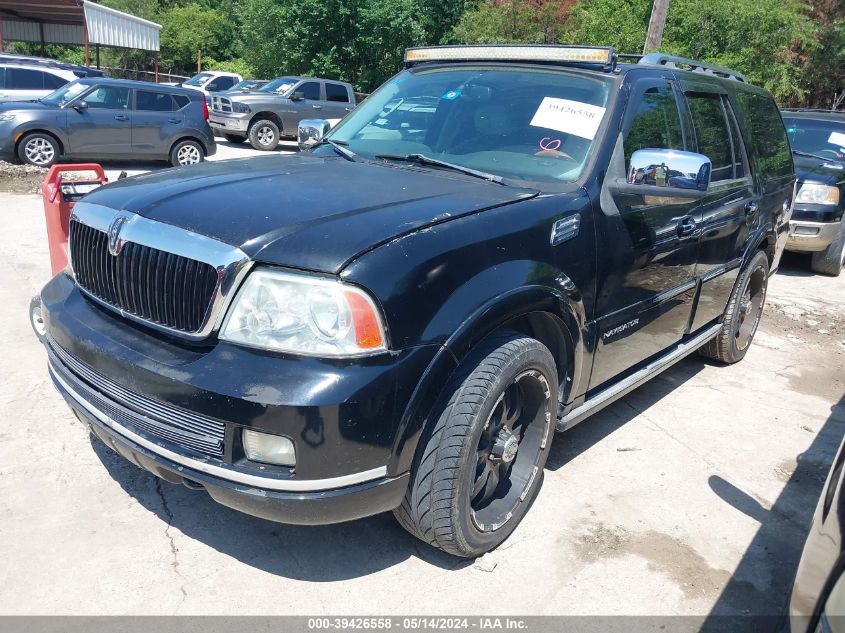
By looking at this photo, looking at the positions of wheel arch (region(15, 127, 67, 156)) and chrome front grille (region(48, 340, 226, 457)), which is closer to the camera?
chrome front grille (region(48, 340, 226, 457))

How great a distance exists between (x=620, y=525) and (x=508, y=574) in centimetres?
70

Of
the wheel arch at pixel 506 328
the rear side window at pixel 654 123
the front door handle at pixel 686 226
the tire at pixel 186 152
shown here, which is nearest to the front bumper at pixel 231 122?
the tire at pixel 186 152

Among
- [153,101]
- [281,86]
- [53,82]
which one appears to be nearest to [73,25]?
[281,86]

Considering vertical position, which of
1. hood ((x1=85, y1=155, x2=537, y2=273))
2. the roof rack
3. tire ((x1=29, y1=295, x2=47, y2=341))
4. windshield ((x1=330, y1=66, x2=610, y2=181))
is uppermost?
the roof rack

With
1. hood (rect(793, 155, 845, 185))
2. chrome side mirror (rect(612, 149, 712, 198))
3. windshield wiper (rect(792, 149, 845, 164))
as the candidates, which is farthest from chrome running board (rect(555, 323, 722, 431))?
windshield wiper (rect(792, 149, 845, 164))

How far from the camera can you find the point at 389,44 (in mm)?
29141

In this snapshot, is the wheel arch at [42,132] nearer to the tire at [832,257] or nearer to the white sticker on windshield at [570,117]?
the white sticker on windshield at [570,117]

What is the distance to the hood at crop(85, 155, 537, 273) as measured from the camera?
7.80 ft

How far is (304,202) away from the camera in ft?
8.86

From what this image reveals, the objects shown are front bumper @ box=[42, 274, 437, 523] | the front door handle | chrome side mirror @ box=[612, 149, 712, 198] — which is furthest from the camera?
the front door handle

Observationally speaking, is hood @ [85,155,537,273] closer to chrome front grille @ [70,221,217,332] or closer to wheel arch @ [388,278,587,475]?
chrome front grille @ [70,221,217,332]

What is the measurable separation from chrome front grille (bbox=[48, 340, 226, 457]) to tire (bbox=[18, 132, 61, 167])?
11009 mm

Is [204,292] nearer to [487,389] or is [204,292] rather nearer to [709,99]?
[487,389]

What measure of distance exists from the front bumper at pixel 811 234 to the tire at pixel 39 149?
37.9 ft
